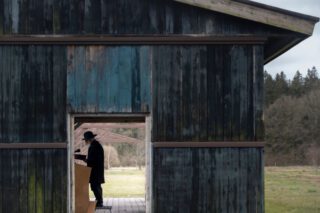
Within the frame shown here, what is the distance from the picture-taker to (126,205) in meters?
16.0

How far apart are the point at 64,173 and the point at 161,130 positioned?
5.77ft

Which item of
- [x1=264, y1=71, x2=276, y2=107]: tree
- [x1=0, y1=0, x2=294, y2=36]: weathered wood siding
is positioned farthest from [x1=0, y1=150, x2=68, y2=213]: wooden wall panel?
[x1=264, y1=71, x2=276, y2=107]: tree

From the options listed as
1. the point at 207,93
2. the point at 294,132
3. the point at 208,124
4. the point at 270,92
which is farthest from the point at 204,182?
the point at 270,92

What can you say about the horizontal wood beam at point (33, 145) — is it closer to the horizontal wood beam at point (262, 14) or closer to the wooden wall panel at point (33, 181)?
the wooden wall panel at point (33, 181)

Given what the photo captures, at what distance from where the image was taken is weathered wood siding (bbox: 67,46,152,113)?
11398mm

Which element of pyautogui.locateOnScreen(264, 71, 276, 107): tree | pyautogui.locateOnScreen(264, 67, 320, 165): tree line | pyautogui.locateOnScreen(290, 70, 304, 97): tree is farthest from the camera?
pyautogui.locateOnScreen(290, 70, 304, 97): tree

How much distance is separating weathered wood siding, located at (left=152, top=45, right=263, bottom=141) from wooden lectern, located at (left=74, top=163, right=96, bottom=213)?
2.28 meters

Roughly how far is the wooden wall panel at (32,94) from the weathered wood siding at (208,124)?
5.23ft

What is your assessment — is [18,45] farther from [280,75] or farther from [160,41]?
[280,75]

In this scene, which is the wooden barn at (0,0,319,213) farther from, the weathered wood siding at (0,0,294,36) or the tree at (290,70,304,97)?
the tree at (290,70,304,97)

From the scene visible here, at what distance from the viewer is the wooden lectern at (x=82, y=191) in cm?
1265

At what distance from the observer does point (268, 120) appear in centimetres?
7144

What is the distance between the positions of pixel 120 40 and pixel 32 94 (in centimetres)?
172

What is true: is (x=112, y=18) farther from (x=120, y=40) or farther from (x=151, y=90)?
(x=151, y=90)
